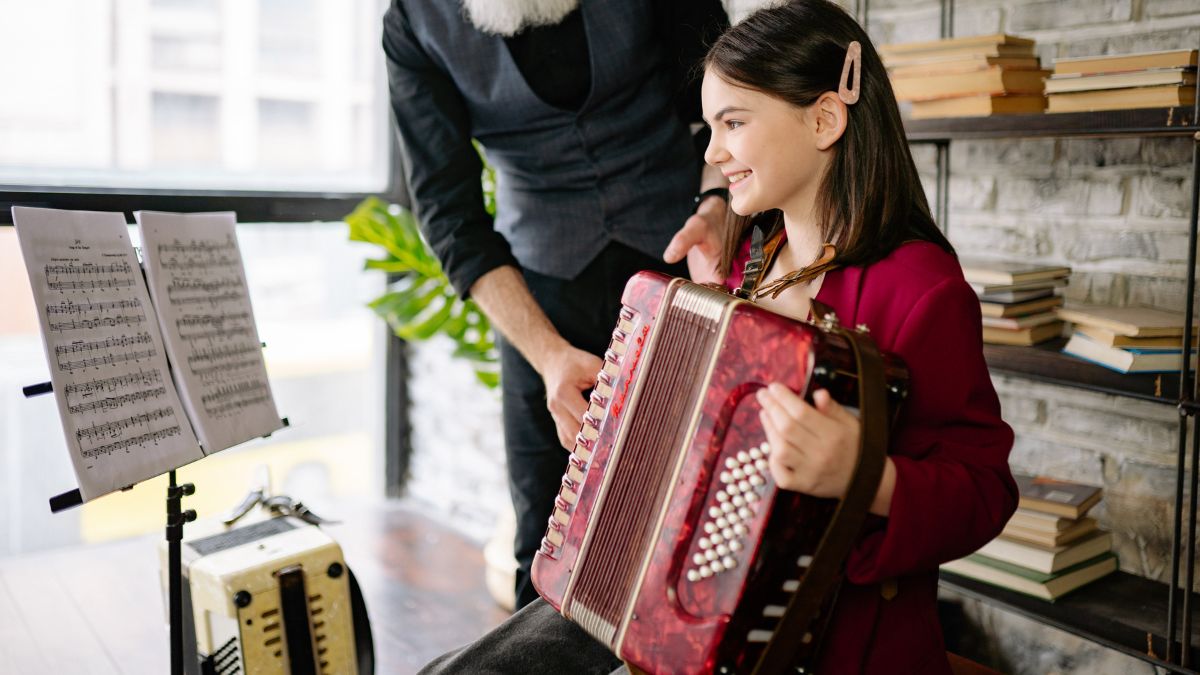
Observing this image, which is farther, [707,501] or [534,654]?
[534,654]

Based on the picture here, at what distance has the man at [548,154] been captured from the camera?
1893 millimetres

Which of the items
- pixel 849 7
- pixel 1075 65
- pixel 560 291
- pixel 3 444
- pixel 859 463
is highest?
pixel 849 7

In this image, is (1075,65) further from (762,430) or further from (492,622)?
(492,622)

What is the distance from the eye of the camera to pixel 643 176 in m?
1.93

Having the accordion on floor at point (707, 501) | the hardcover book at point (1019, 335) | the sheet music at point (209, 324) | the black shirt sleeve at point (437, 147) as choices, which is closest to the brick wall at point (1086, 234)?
the hardcover book at point (1019, 335)

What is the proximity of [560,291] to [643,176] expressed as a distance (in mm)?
273

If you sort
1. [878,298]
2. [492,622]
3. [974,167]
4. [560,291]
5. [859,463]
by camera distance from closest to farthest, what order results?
[859,463] → [878,298] → [560,291] → [974,167] → [492,622]

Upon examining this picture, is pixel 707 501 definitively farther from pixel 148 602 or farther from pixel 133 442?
pixel 148 602

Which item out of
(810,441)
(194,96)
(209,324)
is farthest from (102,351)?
(194,96)

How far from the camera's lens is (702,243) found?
167 cm

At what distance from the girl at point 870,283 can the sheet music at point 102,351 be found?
23.3 inches

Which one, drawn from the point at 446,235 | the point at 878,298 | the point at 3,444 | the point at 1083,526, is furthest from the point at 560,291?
the point at 3,444

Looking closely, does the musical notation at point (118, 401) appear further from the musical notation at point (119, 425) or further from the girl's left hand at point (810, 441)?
the girl's left hand at point (810, 441)

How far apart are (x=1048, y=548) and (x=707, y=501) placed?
1.18m
